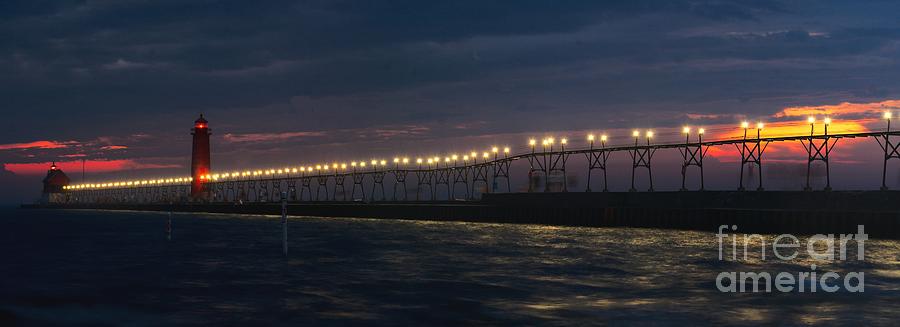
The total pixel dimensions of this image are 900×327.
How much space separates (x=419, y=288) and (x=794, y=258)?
22.6 meters

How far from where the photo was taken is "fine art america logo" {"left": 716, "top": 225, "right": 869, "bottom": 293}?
31.9m

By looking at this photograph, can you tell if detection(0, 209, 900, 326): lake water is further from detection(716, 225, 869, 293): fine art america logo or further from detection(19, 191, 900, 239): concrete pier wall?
detection(19, 191, 900, 239): concrete pier wall

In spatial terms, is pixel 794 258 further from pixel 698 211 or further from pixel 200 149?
pixel 200 149

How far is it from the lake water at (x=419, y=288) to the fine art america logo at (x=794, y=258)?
88 centimetres

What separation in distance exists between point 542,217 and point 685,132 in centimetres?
1723

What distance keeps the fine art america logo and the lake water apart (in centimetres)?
88

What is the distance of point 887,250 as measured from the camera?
50.7m

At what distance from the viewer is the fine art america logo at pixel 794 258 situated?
105ft

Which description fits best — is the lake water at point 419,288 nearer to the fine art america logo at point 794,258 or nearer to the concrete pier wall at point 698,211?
the fine art america logo at point 794,258

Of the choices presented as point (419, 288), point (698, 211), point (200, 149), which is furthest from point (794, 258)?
point (200, 149)

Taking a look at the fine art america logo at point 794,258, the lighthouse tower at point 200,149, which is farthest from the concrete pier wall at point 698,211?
the lighthouse tower at point 200,149

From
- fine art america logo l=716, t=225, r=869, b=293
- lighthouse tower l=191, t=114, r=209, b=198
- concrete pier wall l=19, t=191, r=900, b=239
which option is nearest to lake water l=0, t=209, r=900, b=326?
fine art america logo l=716, t=225, r=869, b=293

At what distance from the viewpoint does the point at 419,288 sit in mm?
32344

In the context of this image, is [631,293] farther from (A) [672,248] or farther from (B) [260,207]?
(B) [260,207]
